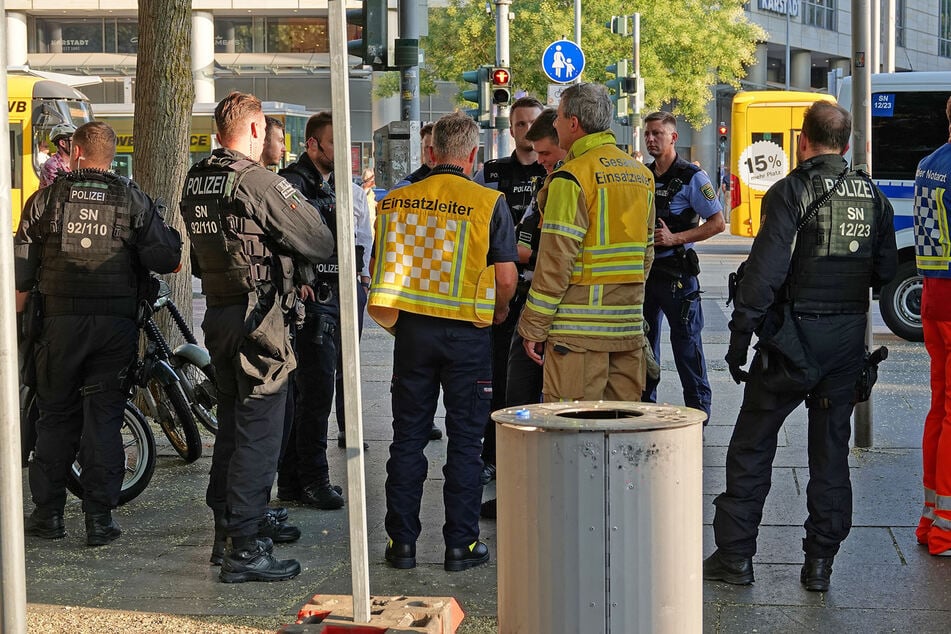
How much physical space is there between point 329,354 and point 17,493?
363cm

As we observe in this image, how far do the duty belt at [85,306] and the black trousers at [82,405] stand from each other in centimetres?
3

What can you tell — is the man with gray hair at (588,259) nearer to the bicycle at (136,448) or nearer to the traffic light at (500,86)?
the bicycle at (136,448)

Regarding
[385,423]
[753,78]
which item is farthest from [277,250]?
[753,78]

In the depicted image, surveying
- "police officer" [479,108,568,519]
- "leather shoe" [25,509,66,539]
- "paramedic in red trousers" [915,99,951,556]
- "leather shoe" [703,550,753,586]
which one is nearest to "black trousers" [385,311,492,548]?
"police officer" [479,108,568,519]

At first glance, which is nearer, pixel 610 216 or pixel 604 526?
pixel 604 526

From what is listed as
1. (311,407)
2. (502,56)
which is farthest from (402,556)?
(502,56)

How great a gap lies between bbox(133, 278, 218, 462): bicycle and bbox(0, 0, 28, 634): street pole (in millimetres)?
3697

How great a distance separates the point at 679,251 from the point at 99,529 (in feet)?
12.7

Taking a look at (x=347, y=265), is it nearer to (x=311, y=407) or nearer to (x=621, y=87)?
(x=311, y=407)

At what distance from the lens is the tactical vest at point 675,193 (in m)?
8.23

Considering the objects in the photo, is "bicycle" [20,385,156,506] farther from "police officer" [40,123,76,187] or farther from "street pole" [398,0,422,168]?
"street pole" [398,0,422,168]

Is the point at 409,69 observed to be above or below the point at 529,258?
above

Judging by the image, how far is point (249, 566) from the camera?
215 inches

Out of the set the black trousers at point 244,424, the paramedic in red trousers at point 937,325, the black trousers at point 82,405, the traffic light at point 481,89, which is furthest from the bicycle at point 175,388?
the traffic light at point 481,89
